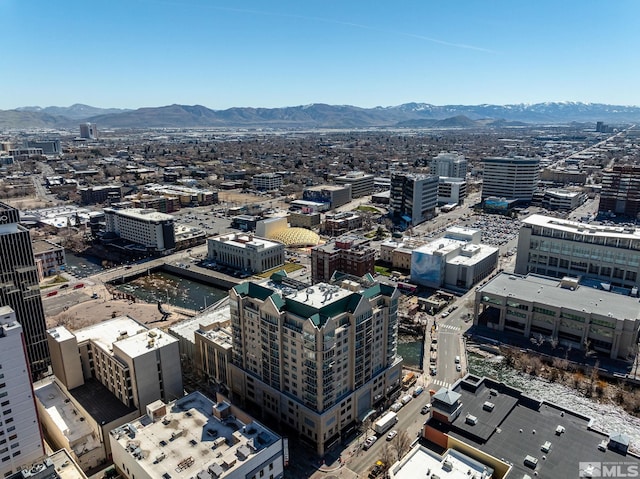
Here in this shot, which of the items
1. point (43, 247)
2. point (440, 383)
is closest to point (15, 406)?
point (440, 383)

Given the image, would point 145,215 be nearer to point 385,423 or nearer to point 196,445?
point 196,445

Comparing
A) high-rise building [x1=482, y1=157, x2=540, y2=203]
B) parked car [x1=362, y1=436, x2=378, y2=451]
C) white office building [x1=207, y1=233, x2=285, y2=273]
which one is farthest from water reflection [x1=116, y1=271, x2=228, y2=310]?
high-rise building [x1=482, y1=157, x2=540, y2=203]

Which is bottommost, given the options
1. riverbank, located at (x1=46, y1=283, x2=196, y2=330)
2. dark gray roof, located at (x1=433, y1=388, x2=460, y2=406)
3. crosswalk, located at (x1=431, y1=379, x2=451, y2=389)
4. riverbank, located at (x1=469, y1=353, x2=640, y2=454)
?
riverbank, located at (x1=469, y1=353, x2=640, y2=454)

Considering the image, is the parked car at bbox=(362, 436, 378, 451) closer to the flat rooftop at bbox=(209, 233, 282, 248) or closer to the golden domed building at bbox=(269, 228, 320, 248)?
the flat rooftop at bbox=(209, 233, 282, 248)

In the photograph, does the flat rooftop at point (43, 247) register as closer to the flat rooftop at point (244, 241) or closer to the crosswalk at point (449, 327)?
the flat rooftop at point (244, 241)

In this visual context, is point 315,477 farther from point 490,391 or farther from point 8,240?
point 8,240

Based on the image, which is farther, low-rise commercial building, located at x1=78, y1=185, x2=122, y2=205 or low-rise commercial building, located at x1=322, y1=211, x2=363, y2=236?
low-rise commercial building, located at x1=78, y1=185, x2=122, y2=205

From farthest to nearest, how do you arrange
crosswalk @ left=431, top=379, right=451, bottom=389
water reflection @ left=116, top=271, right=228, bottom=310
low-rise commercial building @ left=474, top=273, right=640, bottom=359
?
water reflection @ left=116, top=271, right=228, bottom=310 → low-rise commercial building @ left=474, top=273, right=640, bottom=359 → crosswalk @ left=431, top=379, right=451, bottom=389
